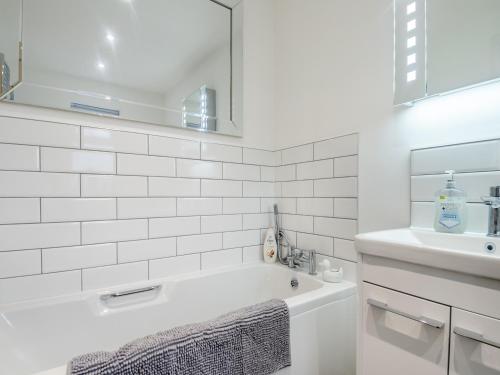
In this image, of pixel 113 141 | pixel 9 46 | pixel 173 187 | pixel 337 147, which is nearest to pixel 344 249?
pixel 337 147

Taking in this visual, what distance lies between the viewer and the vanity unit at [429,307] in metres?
0.59

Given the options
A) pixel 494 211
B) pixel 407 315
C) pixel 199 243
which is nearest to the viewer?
pixel 407 315

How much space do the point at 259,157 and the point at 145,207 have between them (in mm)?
799

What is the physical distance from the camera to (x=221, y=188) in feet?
5.23

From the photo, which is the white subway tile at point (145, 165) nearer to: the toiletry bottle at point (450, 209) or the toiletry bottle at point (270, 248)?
the toiletry bottle at point (270, 248)

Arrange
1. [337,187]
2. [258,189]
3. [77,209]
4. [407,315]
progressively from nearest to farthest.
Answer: [407,315] < [77,209] < [337,187] < [258,189]

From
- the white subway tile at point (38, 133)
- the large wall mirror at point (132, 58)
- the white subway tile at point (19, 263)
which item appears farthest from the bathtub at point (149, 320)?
the large wall mirror at point (132, 58)

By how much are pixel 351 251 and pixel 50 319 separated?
138cm

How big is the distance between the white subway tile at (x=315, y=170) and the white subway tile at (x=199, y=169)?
50cm

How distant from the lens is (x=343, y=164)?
4.51 feet

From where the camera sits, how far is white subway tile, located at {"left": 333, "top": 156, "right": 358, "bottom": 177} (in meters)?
1.33

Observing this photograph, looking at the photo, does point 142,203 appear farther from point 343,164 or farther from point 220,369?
point 343,164

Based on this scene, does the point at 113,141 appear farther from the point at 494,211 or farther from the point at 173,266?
the point at 494,211

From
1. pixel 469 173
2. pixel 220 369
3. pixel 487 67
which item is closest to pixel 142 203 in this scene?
pixel 220 369
